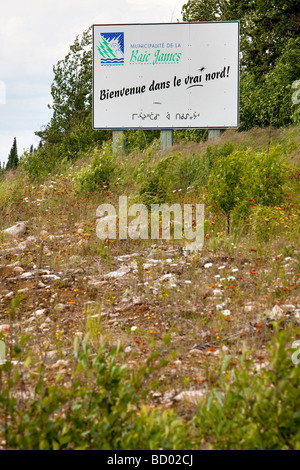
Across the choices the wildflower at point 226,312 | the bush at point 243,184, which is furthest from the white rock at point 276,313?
the bush at point 243,184

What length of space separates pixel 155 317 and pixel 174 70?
9.90 meters

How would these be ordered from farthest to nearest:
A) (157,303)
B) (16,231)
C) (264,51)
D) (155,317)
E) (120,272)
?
(264,51) → (16,231) → (120,272) → (157,303) → (155,317)

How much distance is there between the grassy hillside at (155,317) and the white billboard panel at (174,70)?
138 inches

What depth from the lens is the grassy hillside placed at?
2531mm

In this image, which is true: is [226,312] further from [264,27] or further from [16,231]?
[264,27]

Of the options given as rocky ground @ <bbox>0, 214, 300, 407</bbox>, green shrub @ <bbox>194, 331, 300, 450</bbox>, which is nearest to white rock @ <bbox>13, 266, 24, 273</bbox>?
rocky ground @ <bbox>0, 214, 300, 407</bbox>

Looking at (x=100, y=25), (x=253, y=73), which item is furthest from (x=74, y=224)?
(x=253, y=73)

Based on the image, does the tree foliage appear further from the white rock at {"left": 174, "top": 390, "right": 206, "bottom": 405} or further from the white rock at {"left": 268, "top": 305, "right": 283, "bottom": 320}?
the white rock at {"left": 174, "top": 390, "right": 206, "bottom": 405}

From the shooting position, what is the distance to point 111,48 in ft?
44.2

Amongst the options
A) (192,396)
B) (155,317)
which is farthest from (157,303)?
(192,396)

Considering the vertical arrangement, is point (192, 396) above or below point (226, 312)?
→ below

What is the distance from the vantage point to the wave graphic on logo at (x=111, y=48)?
13.4m

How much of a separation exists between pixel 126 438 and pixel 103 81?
40.0ft

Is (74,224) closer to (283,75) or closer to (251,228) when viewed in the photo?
(251,228)
